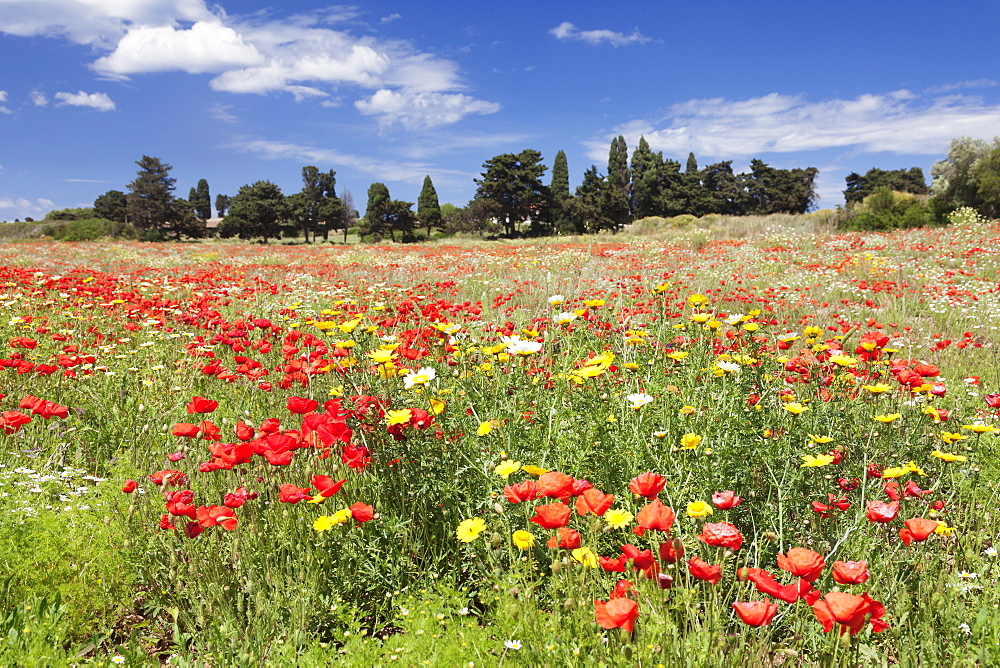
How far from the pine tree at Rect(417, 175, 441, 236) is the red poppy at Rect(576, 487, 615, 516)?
2233 inches

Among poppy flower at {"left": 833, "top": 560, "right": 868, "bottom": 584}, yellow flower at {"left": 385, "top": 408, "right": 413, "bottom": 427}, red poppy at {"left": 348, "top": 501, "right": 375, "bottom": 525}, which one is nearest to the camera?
poppy flower at {"left": 833, "top": 560, "right": 868, "bottom": 584}

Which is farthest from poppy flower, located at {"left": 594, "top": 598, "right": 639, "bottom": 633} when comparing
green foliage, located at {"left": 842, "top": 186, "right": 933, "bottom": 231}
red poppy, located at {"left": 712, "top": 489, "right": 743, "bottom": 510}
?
green foliage, located at {"left": 842, "top": 186, "right": 933, "bottom": 231}

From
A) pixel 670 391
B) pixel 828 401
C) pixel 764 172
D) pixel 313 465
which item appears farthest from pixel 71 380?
pixel 764 172

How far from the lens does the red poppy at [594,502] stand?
4.96 ft

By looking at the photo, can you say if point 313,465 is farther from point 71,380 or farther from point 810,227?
point 810,227

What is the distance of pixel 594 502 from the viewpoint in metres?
1.53

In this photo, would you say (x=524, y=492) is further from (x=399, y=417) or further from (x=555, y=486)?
(x=399, y=417)

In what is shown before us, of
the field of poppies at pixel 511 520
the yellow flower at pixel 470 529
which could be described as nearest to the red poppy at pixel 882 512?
the field of poppies at pixel 511 520

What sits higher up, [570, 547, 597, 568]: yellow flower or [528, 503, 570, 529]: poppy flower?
[528, 503, 570, 529]: poppy flower

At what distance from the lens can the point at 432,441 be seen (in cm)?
229

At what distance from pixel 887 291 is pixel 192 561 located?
9.06 m

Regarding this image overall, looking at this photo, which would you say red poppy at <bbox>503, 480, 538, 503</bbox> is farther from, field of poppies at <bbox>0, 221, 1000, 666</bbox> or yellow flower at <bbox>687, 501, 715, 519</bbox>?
yellow flower at <bbox>687, 501, 715, 519</bbox>

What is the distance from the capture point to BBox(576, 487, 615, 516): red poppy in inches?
59.5

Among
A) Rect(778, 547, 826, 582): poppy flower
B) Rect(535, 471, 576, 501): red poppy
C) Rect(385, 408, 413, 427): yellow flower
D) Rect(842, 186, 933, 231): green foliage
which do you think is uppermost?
Rect(842, 186, 933, 231): green foliage
